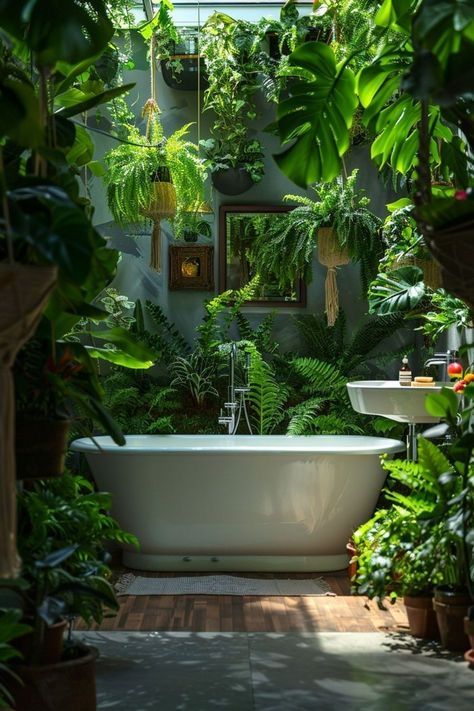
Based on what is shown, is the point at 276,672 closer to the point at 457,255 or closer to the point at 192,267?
the point at 457,255

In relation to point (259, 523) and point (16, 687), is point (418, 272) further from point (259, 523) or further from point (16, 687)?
point (16, 687)

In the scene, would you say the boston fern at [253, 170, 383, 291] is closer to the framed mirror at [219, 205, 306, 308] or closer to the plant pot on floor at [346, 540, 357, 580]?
the framed mirror at [219, 205, 306, 308]

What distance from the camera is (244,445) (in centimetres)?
589

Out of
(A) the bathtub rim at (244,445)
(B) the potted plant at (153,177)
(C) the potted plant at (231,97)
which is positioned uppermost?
(C) the potted plant at (231,97)

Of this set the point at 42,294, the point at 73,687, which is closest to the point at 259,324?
the point at 73,687

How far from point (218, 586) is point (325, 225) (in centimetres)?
217

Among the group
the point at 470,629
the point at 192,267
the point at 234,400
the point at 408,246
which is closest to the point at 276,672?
the point at 470,629

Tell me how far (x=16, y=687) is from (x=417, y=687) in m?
1.37

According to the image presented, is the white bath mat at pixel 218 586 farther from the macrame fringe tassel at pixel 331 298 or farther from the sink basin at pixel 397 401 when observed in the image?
the macrame fringe tassel at pixel 331 298

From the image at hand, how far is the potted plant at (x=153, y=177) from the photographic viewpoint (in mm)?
5703

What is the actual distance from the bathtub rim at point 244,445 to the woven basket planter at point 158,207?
105 centimetres

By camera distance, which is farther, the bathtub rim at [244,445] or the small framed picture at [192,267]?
the small framed picture at [192,267]

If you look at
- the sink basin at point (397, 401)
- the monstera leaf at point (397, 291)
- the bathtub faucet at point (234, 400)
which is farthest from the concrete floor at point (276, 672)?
the bathtub faucet at point (234, 400)

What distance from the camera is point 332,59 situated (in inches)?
110
